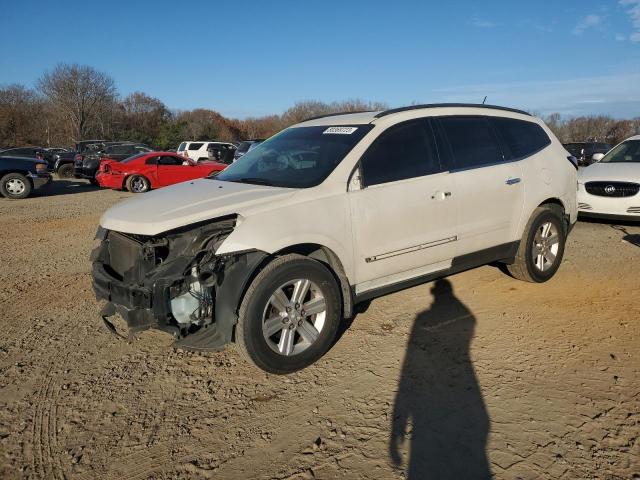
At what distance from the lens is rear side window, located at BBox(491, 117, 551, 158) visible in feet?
16.5

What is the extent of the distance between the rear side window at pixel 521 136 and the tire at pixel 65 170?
911 inches

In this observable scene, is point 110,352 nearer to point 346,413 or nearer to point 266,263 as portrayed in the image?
point 266,263

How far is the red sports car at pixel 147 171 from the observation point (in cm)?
1609

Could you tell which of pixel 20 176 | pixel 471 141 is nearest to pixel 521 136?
pixel 471 141

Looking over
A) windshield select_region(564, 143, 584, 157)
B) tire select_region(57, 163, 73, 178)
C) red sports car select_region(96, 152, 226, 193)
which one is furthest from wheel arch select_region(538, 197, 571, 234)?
tire select_region(57, 163, 73, 178)

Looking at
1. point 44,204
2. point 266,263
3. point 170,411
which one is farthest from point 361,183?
point 44,204

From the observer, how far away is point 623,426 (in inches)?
111

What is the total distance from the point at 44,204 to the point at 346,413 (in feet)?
43.3

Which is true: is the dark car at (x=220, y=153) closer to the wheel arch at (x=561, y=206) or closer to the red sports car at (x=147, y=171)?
the red sports car at (x=147, y=171)

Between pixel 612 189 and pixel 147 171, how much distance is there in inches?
541

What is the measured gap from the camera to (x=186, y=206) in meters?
3.51

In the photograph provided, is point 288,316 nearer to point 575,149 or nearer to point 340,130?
point 340,130

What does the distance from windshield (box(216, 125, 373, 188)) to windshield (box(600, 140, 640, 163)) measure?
7786 mm

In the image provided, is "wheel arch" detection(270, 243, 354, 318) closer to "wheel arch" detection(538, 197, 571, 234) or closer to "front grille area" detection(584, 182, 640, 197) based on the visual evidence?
"wheel arch" detection(538, 197, 571, 234)
